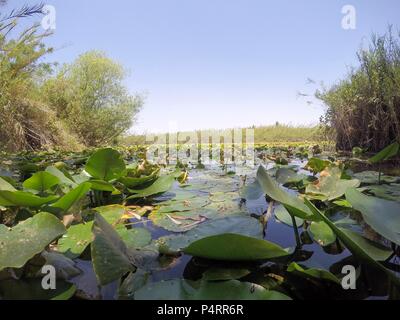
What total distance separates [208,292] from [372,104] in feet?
14.6

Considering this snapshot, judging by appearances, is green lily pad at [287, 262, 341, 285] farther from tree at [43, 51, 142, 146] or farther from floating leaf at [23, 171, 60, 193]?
tree at [43, 51, 142, 146]

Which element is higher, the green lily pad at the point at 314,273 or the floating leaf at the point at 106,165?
the floating leaf at the point at 106,165

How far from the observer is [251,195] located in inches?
49.3

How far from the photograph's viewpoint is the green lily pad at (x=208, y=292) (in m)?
0.44

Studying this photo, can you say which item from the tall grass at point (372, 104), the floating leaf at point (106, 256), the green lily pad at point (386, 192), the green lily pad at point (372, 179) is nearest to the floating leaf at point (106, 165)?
the floating leaf at point (106, 256)

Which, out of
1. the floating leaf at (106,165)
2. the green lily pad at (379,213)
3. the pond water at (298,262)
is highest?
the floating leaf at (106,165)

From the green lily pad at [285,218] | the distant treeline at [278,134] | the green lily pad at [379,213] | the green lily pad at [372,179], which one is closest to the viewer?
the green lily pad at [379,213]

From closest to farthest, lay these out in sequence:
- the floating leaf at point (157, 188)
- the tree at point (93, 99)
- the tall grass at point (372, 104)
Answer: the floating leaf at point (157, 188)
the tall grass at point (372, 104)
the tree at point (93, 99)

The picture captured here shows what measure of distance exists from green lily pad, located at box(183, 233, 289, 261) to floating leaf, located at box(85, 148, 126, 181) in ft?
2.07

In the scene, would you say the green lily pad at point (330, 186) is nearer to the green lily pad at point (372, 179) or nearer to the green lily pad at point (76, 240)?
the green lily pad at point (372, 179)

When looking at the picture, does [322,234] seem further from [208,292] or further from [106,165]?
[106,165]

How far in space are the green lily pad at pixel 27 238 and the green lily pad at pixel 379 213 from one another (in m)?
0.60

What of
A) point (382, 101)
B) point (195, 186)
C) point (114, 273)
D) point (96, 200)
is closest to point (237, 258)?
point (114, 273)
